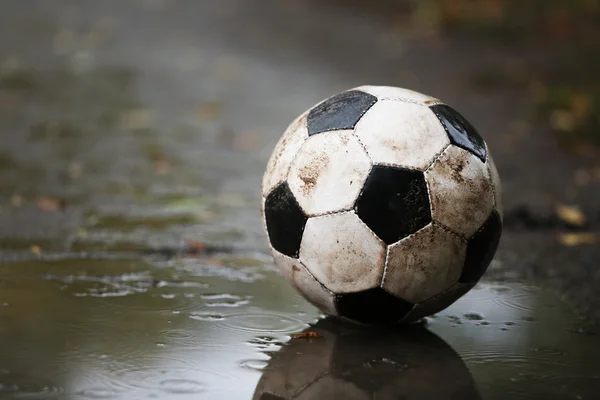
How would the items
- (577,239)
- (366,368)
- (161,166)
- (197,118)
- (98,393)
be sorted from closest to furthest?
1. (98,393)
2. (366,368)
3. (577,239)
4. (161,166)
5. (197,118)

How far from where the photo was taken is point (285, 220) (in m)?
3.63

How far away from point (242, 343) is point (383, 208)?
78 cm

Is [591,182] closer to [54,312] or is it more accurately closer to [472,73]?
[472,73]

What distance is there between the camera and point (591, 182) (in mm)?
6477

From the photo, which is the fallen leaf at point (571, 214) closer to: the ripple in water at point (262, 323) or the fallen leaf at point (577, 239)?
the fallen leaf at point (577, 239)

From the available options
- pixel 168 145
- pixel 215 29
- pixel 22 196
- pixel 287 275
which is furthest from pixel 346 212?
pixel 215 29

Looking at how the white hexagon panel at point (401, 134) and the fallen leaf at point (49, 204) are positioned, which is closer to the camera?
the white hexagon panel at point (401, 134)

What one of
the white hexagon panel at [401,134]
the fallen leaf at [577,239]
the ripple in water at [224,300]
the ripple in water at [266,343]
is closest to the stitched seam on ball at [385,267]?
the white hexagon panel at [401,134]

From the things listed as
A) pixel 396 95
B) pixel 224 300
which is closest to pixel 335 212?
pixel 396 95

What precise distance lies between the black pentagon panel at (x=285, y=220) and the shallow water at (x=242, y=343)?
366 mm

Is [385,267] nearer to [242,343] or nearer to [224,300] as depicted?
[242,343]

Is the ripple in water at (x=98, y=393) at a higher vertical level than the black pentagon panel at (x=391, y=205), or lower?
lower

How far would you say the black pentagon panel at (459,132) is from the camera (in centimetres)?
363

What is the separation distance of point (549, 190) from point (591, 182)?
393mm
